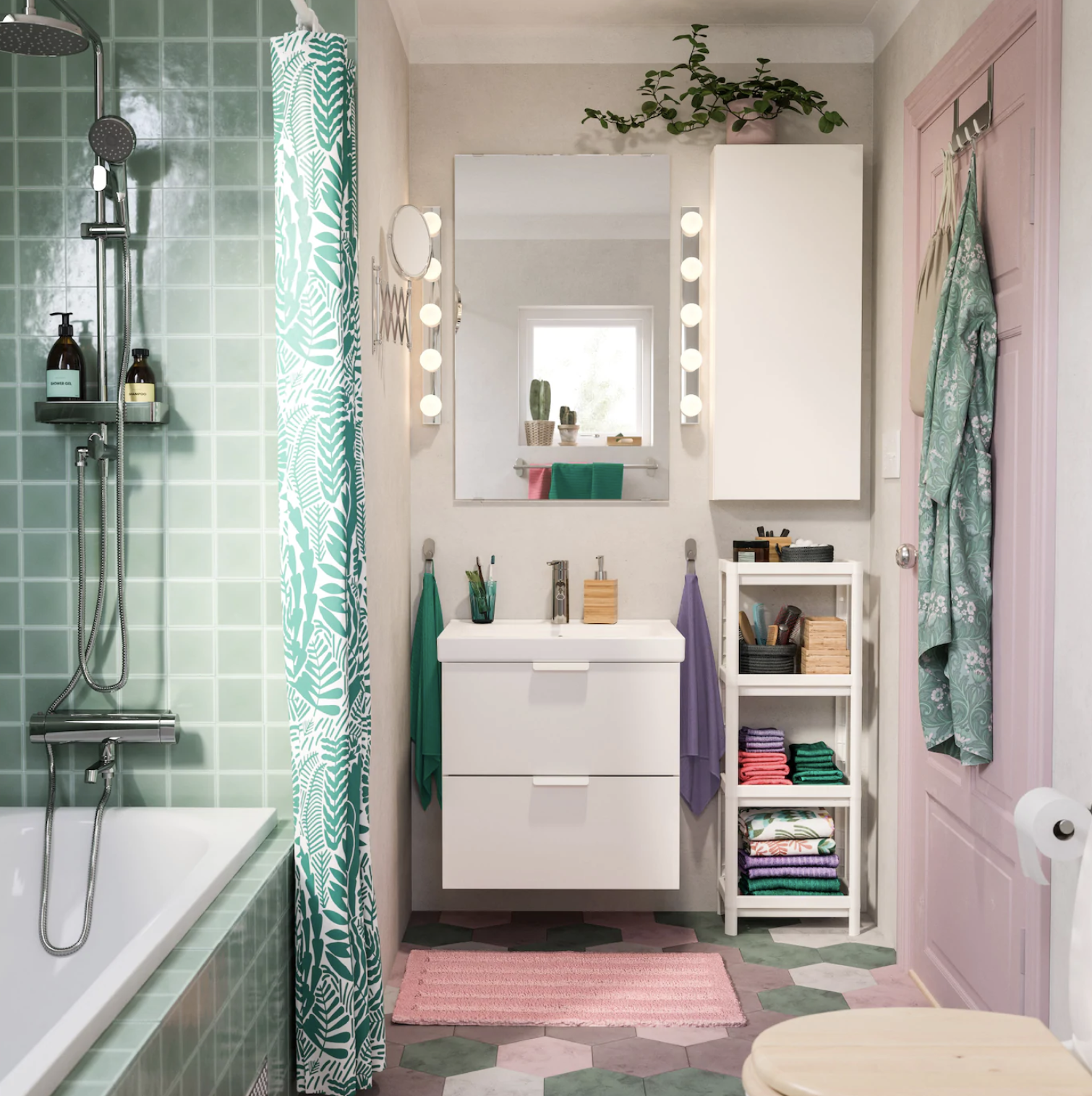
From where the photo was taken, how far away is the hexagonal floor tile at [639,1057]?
2215 millimetres

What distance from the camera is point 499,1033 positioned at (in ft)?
7.82

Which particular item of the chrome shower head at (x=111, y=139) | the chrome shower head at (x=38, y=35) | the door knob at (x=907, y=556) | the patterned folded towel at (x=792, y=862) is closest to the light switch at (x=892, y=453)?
the door knob at (x=907, y=556)

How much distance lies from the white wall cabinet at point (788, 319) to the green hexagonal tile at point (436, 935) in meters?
1.51

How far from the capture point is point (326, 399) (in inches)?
78.7

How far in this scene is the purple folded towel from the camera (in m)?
2.91

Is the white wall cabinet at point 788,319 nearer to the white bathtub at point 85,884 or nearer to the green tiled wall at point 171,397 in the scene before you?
the green tiled wall at point 171,397

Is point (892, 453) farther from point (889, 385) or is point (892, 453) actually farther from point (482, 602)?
point (482, 602)

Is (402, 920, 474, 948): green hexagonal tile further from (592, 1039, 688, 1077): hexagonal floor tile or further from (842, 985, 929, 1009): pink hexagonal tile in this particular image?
(842, 985, 929, 1009): pink hexagonal tile

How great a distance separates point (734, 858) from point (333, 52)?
7.47ft

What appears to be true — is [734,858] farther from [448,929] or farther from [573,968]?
[448,929]

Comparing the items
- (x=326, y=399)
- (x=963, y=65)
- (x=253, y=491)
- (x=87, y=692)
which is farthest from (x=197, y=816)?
(x=963, y=65)

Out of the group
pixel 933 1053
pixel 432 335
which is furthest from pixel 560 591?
pixel 933 1053

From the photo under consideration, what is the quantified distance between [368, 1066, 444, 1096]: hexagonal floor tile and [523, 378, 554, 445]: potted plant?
173 centimetres

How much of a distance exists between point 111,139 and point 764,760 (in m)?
2.29
